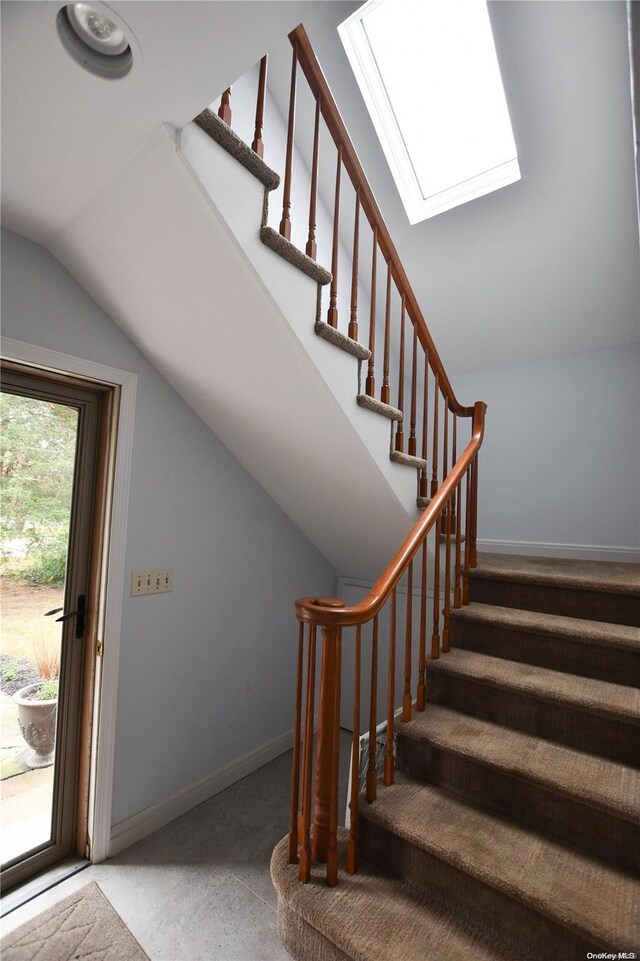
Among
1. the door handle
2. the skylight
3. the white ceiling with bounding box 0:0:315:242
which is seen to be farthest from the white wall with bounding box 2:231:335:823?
the skylight

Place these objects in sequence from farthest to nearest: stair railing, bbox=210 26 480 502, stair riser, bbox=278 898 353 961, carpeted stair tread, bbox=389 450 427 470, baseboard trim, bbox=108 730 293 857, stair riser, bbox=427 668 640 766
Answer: carpeted stair tread, bbox=389 450 427 470 → baseboard trim, bbox=108 730 293 857 → stair railing, bbox=210 26 480 502 → stair riser, bbox=427 668 640 766 → stair riser, bbox=278 898 353 961

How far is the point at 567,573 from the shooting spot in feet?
6.77

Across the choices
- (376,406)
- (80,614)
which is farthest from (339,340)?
(80,614)

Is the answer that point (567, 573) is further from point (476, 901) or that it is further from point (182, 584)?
point (182, 584)

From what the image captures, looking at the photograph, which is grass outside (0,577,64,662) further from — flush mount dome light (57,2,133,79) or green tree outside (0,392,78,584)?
flush mount dome light (57,2,133,79)

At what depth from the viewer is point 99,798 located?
1.79 metres

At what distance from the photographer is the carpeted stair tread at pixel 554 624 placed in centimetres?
161

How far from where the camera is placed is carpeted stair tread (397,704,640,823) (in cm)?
124

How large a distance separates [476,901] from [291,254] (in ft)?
6.37

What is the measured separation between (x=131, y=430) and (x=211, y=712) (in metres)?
1.44

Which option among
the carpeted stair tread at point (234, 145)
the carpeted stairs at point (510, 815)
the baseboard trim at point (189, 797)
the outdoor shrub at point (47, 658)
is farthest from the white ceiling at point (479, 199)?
the baseboard trim at point (189, 797)

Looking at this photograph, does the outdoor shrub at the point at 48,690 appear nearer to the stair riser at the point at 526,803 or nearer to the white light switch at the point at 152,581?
the white light switch at the point at 152,581

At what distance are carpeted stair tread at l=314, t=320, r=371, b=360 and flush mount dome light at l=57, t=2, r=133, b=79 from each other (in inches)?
33.3

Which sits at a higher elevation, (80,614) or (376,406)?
(376,406)
